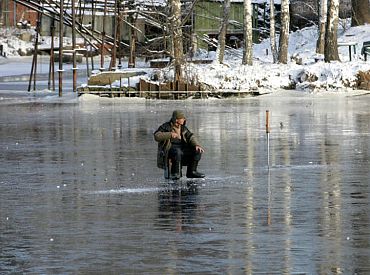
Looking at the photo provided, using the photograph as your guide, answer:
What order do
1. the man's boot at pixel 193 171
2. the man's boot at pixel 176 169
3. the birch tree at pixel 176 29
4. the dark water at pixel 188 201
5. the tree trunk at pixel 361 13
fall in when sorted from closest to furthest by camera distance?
1. the dark water at pixel 188 201
2. the man's boot at pixel 176 169
3. the man's boot at pixel 193 171
4. the birch tree at pixel 176 29
5. the tree trunk at pixel 361 13

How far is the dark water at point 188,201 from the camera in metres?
11.5

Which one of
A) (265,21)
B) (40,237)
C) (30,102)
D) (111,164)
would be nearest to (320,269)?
(40,237)

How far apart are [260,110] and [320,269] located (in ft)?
76.0

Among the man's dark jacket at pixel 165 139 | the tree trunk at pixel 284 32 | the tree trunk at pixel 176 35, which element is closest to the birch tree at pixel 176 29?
the tree trunk at pixel 176 35

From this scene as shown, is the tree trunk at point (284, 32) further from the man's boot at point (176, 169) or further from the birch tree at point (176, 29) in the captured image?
the man's boot at point (176, 169)

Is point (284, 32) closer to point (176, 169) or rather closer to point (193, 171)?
point (193, 171)

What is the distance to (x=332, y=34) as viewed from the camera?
45.8m

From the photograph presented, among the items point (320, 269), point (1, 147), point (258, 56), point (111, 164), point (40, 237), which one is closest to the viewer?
point (320, 269)

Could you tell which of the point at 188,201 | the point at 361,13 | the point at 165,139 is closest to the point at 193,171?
the point at 165,139

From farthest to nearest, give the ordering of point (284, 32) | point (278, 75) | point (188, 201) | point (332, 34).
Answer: point (284, 32) → point (332, 34) → point (278, 75) → point (188, 201)

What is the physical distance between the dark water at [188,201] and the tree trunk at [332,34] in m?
16.2

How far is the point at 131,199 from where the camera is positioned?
1597cm

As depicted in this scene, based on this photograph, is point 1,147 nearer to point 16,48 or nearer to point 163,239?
point 163,239

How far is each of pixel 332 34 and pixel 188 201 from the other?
3097cm
